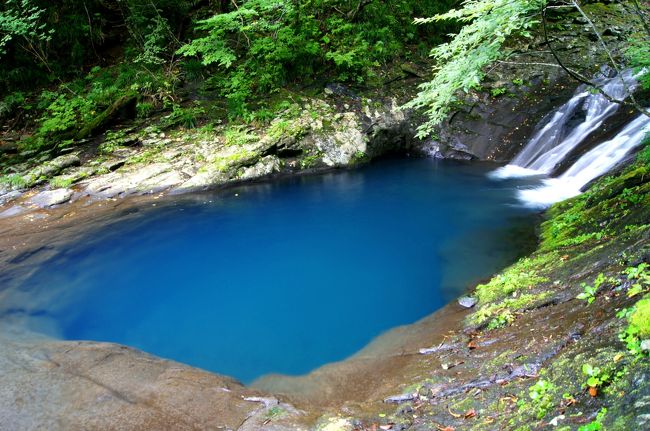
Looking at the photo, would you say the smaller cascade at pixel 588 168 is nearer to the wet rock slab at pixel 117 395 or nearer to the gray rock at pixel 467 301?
the gray rock at pixel 467 301

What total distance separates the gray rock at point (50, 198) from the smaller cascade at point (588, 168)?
1131 cm

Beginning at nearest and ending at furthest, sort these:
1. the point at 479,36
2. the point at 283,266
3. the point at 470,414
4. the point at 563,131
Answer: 1. the point at 470,414
2. the point at 479,36
3. the point at 283,266
4. the point at 563,131

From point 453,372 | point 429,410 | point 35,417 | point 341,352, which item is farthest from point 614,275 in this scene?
point 35,417

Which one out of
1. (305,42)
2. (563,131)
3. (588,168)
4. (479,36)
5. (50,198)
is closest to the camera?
(479,36)

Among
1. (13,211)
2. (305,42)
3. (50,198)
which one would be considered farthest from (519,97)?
(13,211)

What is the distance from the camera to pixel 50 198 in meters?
11.4

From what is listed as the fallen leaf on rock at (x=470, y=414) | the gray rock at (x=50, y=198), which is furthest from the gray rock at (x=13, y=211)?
the fallen leaf on rock at (x=470, y=414)

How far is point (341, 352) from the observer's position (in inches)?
230

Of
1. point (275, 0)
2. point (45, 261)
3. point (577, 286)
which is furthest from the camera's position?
A: point (275, 0)

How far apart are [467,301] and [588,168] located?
6.39 metres

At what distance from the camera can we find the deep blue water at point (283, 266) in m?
6.47

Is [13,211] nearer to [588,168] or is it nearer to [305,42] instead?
[305,42]

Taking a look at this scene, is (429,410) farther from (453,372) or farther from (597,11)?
(597,11)

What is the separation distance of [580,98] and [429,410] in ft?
38.5
